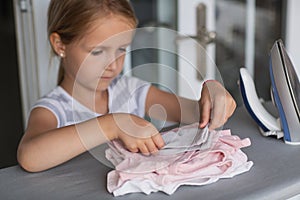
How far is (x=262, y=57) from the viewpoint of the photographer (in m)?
2.29

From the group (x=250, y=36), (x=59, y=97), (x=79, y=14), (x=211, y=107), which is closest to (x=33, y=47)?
(x=59, y=97)

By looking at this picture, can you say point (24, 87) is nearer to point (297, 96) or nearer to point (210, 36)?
point (210, 36)

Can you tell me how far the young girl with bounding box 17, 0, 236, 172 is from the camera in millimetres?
863

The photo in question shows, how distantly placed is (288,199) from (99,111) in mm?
582

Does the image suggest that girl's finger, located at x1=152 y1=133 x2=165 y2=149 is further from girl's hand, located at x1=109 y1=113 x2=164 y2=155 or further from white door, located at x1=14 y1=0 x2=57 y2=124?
white door, located at x1=14 y1=0 x2=57 y2=124

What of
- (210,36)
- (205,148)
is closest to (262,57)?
(210,36)

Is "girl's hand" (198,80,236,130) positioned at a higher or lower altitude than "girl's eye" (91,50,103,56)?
lower

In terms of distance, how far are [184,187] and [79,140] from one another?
21 centimetres

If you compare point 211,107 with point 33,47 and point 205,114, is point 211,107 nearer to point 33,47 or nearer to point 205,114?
point 205,114

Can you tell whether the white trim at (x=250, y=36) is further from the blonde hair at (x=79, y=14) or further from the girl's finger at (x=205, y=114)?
the girl's finger at (x=205, y=114)

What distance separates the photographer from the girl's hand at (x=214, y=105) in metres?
0.92

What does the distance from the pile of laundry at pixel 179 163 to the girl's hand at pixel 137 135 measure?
18mm

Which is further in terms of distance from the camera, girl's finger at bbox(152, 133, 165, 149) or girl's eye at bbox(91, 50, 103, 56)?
girl's eye at bbox(91, 50, 103, 56)

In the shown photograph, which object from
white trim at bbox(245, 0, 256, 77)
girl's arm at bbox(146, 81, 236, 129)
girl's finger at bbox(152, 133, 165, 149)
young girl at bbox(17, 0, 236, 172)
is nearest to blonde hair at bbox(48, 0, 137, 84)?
young girl at bbox(17, 0, 236, 172)
